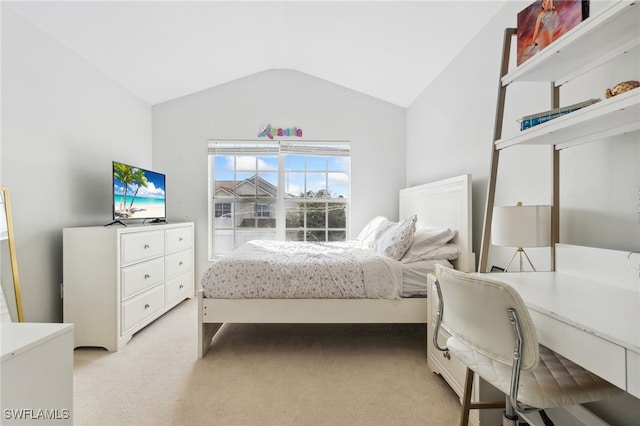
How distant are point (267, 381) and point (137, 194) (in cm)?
227

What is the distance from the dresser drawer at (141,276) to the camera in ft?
7.90

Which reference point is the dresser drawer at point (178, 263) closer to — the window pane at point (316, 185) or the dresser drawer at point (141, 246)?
the dresser drawer at point (141, 246)

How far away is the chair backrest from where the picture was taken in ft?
2.94

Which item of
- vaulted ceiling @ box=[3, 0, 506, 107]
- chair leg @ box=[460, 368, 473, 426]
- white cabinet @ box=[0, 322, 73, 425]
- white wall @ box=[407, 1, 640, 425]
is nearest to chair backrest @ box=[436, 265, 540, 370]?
chair leg @ box=[460, 368, 473, 426]

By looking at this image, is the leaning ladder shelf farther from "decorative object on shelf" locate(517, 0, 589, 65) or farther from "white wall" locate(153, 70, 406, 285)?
"white wall" locate(153, 70, 406, 285)

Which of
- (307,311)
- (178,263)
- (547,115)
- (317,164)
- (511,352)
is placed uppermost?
(317,164)

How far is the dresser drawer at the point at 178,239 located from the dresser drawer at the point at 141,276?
23cm

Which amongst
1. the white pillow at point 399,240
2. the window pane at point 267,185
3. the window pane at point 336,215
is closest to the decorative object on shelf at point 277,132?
the window pane at point 267,185

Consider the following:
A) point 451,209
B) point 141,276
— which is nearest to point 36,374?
point 141,276

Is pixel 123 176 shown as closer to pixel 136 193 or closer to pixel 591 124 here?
pixel 136 193

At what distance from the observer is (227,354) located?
7.33 ft

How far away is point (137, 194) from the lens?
Answer: 3.05 metres

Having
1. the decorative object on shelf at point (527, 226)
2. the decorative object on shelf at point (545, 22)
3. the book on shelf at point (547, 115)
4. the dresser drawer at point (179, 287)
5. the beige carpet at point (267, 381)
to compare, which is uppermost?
the decorative object on shelf at point (545, 22)

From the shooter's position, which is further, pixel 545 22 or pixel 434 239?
pixel 434 239
